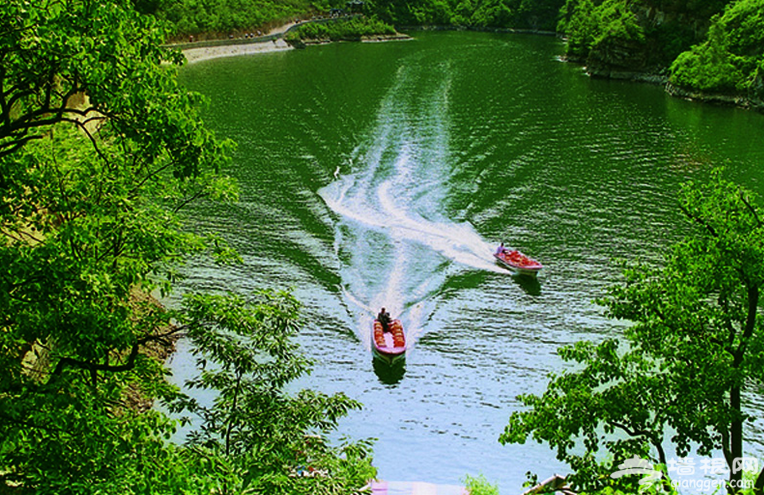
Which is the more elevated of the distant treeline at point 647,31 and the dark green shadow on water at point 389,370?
the distant treeline at point 647,31

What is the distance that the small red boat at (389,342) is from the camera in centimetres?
3081

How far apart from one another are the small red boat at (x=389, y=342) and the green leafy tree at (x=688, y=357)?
13688 millimetres

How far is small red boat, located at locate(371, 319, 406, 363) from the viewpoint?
3081cm

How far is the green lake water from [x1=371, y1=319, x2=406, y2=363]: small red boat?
30.8 inches

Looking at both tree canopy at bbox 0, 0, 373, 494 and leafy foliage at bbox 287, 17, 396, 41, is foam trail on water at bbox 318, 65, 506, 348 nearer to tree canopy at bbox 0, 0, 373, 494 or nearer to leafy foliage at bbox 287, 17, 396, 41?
tree canopy at bbox 0, 0, 373, 494

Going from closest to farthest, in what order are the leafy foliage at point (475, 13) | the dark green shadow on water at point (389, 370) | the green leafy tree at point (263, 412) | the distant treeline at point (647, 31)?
the green leafy tree at point (263, 412) < the dark green shadow on water at point (389, 370) < the distant treeline at point (647, 31) < the leafy foliage at point (475, 13)

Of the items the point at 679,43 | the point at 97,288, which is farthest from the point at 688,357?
the point at 679,43

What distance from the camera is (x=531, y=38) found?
157875mm

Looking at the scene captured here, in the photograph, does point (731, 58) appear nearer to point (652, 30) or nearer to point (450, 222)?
point (652, 30)

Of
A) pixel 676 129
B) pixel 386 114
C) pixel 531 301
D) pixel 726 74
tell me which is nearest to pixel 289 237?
pixel 531 301

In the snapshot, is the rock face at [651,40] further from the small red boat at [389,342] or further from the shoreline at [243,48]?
the small red boat at [389,342]

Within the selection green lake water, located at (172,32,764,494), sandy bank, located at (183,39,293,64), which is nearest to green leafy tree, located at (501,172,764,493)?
green lake water, located at (172,32,764,494)

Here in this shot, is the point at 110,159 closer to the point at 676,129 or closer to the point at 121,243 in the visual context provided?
the point at 121,243

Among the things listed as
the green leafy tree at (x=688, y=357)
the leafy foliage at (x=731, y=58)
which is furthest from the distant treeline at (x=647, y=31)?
the green leafy tree at (x=688, y=357)
